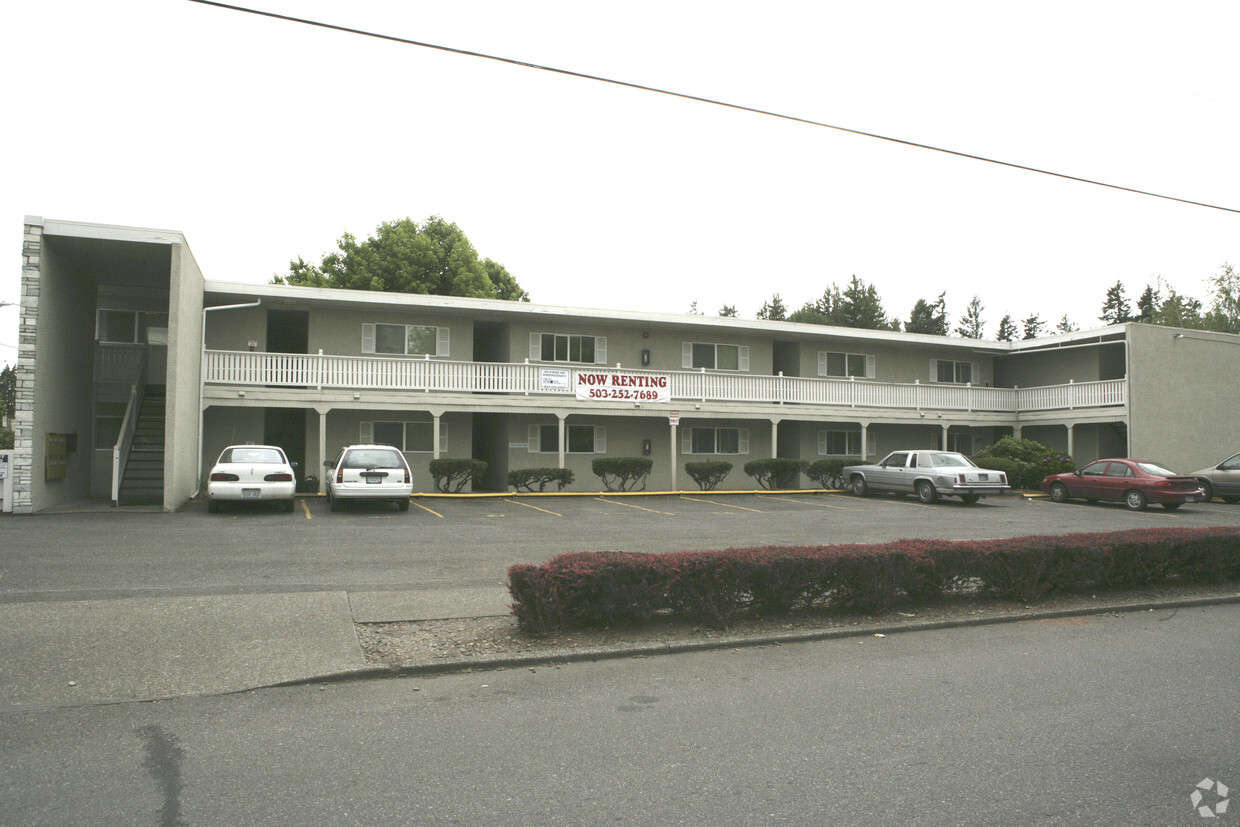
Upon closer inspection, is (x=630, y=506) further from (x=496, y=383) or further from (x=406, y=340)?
(x=406, y=340)

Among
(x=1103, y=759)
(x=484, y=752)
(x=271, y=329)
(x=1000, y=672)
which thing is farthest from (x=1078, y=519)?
(x=271, y=329)

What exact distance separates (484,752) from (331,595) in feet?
15.6

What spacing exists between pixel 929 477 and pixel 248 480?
17.5m

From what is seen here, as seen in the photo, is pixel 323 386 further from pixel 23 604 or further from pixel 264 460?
pixel 23 604

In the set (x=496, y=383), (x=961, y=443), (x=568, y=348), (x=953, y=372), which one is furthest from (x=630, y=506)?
(x=953, y=372)

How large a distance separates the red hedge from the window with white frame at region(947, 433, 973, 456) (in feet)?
74.3

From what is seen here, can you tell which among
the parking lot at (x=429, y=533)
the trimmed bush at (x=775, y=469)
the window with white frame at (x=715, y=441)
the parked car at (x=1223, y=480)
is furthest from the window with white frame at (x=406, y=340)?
the parked car at (x=1223, y=480)

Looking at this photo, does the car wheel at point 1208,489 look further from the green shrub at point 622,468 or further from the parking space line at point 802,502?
the green shrub at point 622,468

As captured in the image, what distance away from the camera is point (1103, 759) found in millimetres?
4766

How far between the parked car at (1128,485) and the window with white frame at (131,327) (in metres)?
26.6

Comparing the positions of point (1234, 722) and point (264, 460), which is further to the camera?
point (264, 460)

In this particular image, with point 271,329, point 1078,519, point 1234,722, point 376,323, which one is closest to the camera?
point 1234,722

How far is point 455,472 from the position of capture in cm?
2225

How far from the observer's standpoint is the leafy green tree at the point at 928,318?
7888cm
